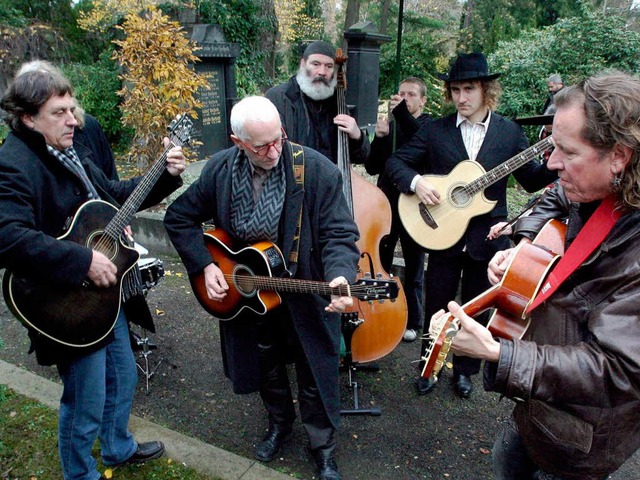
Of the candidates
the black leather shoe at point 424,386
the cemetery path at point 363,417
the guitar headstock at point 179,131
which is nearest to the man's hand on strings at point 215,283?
the guitar headstock at point 179,131

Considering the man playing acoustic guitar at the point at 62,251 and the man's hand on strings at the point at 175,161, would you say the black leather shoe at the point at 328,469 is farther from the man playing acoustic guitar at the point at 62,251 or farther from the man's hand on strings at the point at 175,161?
the man's hand on strings at the point at 175,161

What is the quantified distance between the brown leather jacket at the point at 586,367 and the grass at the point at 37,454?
195cm

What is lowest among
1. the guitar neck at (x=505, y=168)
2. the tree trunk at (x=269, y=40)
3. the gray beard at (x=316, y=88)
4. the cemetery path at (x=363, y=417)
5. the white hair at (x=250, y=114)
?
the cemetery path at (x=363, y=417)

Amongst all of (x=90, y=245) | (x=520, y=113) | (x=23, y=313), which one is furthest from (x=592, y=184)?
(x=520, y=113)

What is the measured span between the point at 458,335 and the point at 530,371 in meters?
0.22

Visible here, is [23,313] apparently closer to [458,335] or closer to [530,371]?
[458,335]

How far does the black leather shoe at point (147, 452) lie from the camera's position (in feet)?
9.23

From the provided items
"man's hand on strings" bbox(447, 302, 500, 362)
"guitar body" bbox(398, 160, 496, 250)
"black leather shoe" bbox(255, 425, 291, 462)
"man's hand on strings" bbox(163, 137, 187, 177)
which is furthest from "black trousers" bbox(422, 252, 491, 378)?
"man's hand on strings" bbox(447, 302, 500, 362)

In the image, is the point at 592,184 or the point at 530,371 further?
the point at 592,184

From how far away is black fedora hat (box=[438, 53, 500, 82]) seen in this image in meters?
3.17

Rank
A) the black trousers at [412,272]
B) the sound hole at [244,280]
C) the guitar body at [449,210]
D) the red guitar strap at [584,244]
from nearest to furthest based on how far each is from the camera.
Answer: the red guitar strap at [584,244], the sound hole at [244,280], the guitar body at [449,210], the black trousers at [412,272]

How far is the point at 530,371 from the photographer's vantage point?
4.53ft

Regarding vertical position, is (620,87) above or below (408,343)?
above

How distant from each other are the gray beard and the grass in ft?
8.34
